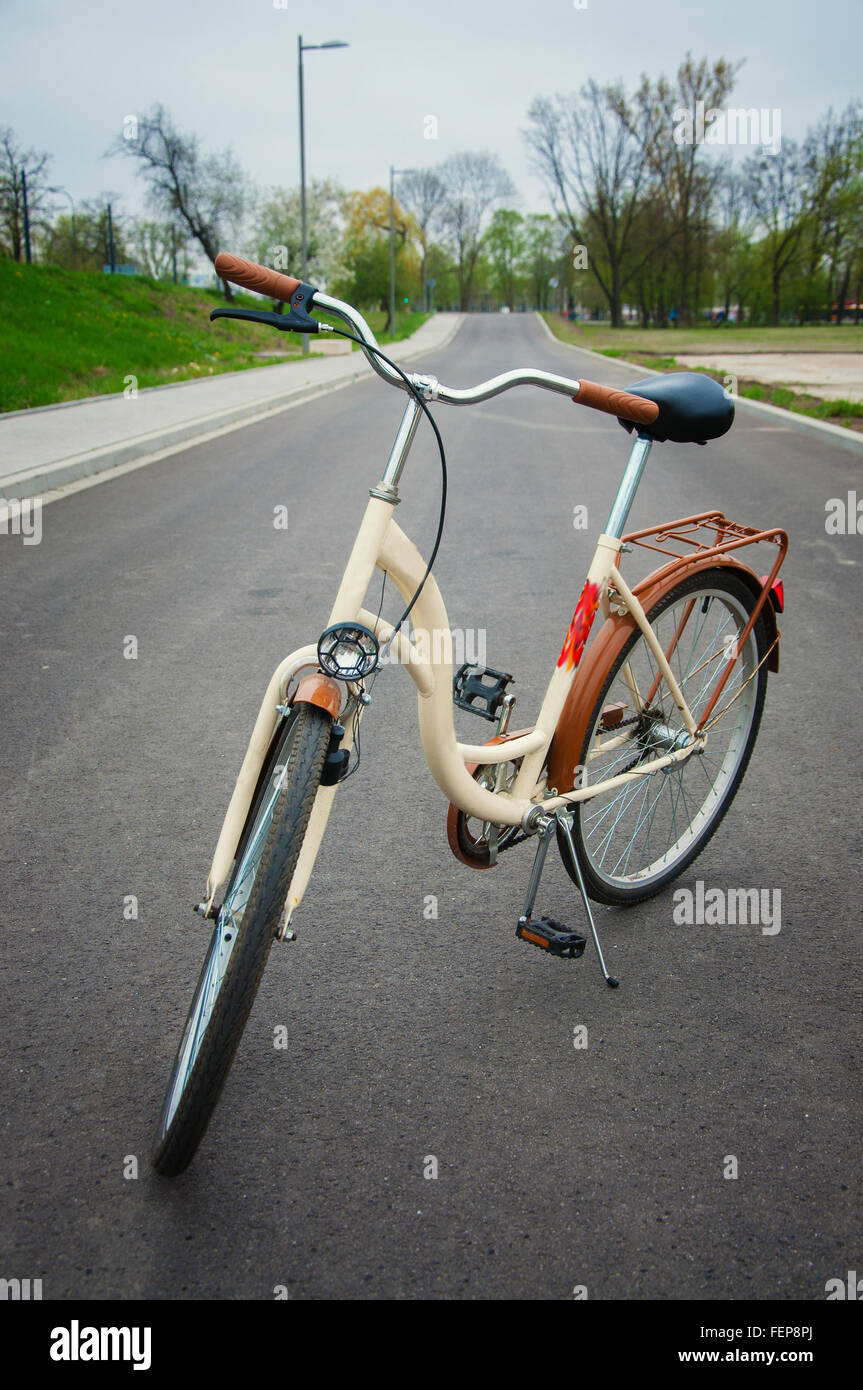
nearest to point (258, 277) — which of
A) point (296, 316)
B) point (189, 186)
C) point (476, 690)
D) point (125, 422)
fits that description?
point (296, 316)

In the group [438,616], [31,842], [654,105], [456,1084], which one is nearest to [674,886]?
[456,1084]

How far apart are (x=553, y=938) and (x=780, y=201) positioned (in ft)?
254

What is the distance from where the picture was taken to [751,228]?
74875mm

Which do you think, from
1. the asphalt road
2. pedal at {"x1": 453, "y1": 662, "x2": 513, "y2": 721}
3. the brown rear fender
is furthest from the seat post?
the asphalt road

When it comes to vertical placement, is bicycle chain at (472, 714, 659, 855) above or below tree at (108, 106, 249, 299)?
below

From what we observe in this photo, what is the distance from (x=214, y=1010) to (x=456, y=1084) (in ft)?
2.32

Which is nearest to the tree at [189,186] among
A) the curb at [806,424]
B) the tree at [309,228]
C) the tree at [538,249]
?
the tree at [309,228]

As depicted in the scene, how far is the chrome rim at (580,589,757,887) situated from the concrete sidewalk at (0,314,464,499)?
722cm

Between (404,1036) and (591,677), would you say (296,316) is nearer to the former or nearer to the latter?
(591,677)

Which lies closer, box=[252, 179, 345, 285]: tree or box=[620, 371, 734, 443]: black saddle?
box=[620, 371, 734, 443]: black saddle

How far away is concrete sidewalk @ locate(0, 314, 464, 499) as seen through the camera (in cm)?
991

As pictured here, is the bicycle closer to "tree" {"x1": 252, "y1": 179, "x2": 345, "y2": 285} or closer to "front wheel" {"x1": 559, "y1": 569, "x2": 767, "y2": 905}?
"front wheel" {"x1": 559, "y1": 569, "x2": 767, "y2": 905}

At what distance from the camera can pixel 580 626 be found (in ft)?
8.28

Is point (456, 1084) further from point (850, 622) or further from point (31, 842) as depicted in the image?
point (850, 622)
